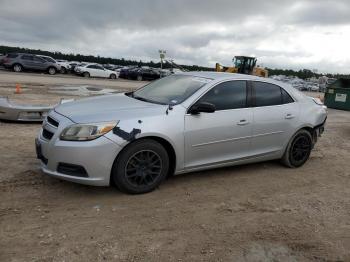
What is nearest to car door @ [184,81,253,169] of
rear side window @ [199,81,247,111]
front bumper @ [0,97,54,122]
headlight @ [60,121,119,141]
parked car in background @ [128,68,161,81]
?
Answer: rear side window @ [199,81,247,111]

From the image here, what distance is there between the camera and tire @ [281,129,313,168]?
6.50 meters

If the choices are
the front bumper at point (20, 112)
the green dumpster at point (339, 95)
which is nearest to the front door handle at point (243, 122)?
the front bumper at point (20, 112)

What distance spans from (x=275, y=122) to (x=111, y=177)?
2741 millimetres

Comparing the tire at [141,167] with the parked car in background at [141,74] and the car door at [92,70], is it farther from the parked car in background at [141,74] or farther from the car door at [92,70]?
the parked car in background at [141,74]

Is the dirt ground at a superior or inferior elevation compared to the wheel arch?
inferior

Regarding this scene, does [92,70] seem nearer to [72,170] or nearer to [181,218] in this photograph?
[72,170]

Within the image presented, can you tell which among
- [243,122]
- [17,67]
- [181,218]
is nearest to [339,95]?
[243,122]

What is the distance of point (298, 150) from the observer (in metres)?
6.61

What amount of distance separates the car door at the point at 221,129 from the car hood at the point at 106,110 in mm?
560

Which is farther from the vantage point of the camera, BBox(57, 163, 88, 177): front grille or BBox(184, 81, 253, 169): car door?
BBox(184, 81, 253, 169): car door

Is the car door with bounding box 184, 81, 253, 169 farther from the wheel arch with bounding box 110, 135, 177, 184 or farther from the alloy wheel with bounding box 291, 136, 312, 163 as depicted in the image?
the alloy wheel with bounding box 291, 136, 312, 163

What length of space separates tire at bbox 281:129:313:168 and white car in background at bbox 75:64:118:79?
1302 inches

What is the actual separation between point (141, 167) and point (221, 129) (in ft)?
4.18

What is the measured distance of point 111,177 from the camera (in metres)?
4.75
